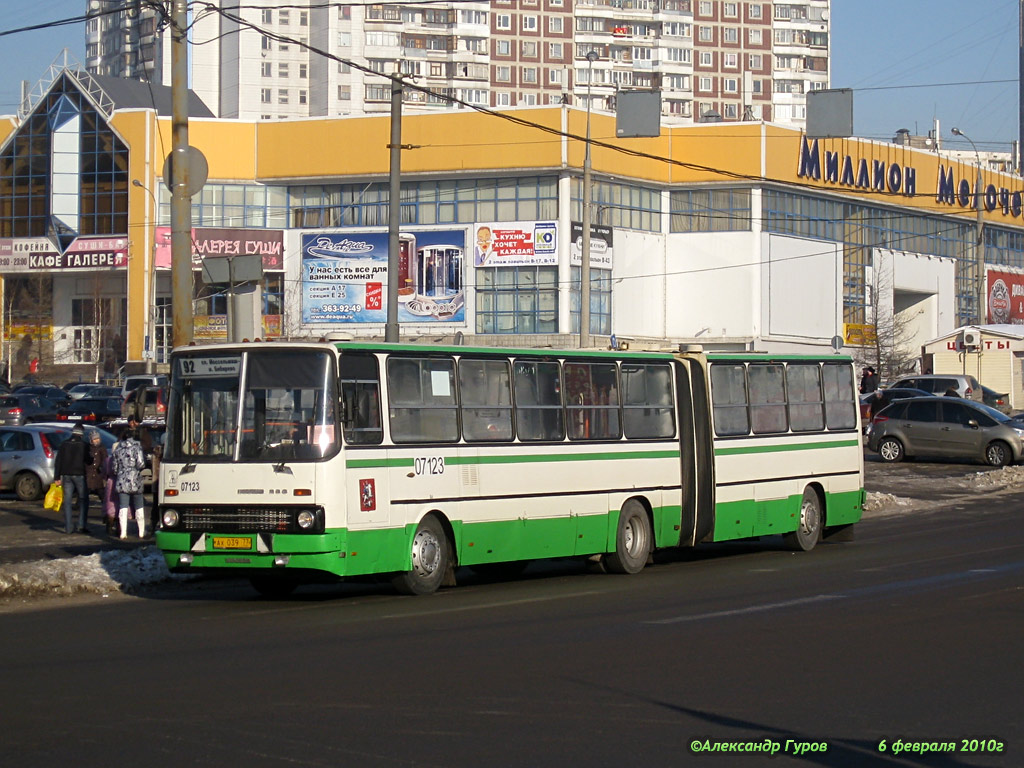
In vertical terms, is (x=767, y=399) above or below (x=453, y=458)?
above

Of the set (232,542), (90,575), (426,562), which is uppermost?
(232,542)

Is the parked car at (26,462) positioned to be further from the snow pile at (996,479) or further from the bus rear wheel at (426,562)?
the snow pile at (996,479)

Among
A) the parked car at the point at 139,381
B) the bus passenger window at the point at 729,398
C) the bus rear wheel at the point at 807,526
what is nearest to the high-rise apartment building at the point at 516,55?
the parked car at the point at 139,381

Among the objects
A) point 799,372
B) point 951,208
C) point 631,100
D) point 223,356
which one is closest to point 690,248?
point 951,208

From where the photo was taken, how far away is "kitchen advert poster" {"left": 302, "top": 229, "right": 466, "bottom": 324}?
6681 centimetres

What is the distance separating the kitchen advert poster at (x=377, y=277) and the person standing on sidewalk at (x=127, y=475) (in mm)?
45288

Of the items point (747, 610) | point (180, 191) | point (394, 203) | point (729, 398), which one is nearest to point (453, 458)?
point (747, 610)

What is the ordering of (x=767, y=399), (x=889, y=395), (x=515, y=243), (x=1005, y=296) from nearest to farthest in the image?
(x=767, y=399) → (x=889, y=395) → (x=515, y=243) → (x=1005, y=296)

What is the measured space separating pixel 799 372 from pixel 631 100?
466 inches

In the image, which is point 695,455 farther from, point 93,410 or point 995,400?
point 995,400

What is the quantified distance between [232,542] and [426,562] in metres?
2.09

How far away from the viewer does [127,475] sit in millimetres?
20453

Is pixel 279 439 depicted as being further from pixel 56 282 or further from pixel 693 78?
pixel 693 78

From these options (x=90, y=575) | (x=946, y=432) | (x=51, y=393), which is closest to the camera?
(x=90, y=575)
